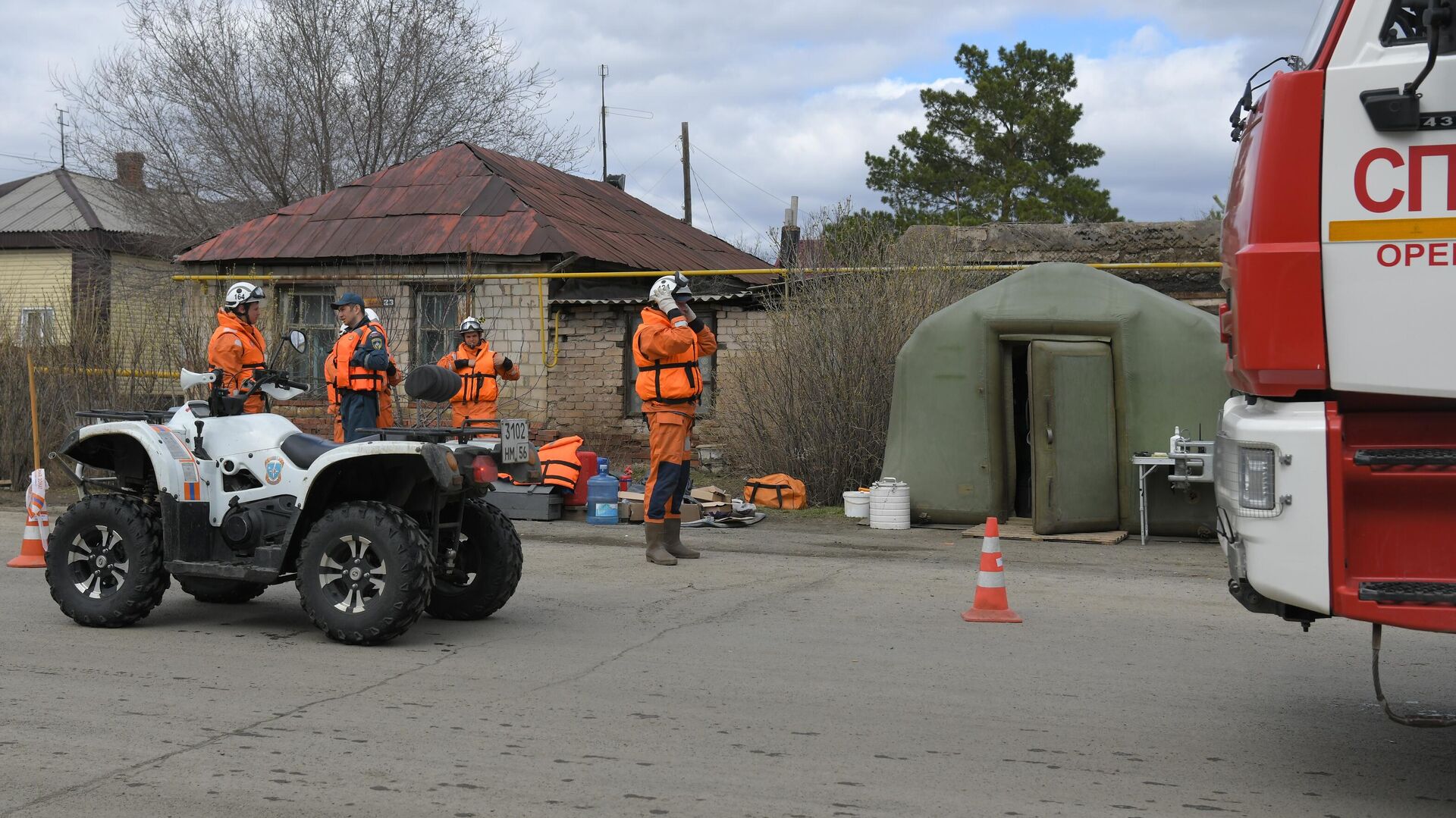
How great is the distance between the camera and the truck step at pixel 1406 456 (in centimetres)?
432

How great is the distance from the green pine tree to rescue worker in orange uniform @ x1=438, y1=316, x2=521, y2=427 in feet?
90.0

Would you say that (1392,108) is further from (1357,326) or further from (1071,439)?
(1071,439)

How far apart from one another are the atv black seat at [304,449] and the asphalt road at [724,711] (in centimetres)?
96

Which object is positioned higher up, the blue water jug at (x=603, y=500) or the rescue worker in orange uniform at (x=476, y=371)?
the rescue worker in orange uniform at (x=476, y=371)

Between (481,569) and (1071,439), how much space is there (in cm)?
639

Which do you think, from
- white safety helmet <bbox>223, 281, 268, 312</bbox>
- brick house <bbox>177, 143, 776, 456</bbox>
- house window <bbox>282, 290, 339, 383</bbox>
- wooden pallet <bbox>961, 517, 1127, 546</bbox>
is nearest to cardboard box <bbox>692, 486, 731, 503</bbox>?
wooden pallet <bbox>961, 517, 1127, 546</bbox>

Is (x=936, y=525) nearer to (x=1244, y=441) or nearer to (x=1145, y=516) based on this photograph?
(x=1145, y=516)

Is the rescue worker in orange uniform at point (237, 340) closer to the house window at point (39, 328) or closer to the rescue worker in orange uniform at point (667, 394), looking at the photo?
the rescue worker in orange uniform at point (667, 394)

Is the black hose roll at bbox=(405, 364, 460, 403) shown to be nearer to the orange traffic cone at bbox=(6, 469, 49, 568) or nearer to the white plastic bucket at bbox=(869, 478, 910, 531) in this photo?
the orange traffic cone at bbox=(6, 469, 49, 568)

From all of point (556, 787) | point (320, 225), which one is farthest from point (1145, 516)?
point (320, 225)

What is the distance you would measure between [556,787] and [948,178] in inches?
1547

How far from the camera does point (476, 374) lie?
1445 cm

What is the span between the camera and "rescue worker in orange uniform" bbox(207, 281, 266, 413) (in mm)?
10406

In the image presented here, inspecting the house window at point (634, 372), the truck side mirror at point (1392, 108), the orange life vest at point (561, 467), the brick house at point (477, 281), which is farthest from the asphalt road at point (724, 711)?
the brick house at point (477, 281)
